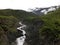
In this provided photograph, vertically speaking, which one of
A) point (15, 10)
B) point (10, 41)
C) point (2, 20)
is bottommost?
point (15, 10)

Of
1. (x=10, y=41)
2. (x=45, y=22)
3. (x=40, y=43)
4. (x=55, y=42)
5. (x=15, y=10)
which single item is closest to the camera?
(x=55, y=42)

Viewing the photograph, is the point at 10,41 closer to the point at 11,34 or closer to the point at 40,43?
the point at 11,34

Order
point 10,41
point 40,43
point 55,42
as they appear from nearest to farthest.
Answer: point 55,42 < point 40,43 < point 10,41

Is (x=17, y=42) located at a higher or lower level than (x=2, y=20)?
lower

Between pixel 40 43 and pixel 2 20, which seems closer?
pixel 40 43

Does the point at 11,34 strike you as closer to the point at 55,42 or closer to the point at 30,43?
the point at 30,43

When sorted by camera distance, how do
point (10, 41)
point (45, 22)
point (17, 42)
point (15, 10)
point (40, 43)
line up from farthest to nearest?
point (15, 10)
point (17, 42)
point (10, 41)
point (45, 22)
point (40, 43)

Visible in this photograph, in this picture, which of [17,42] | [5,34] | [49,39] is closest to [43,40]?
[49,39]

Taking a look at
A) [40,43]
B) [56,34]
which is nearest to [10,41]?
[40,43]

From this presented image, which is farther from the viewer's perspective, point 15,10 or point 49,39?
point 15,10
